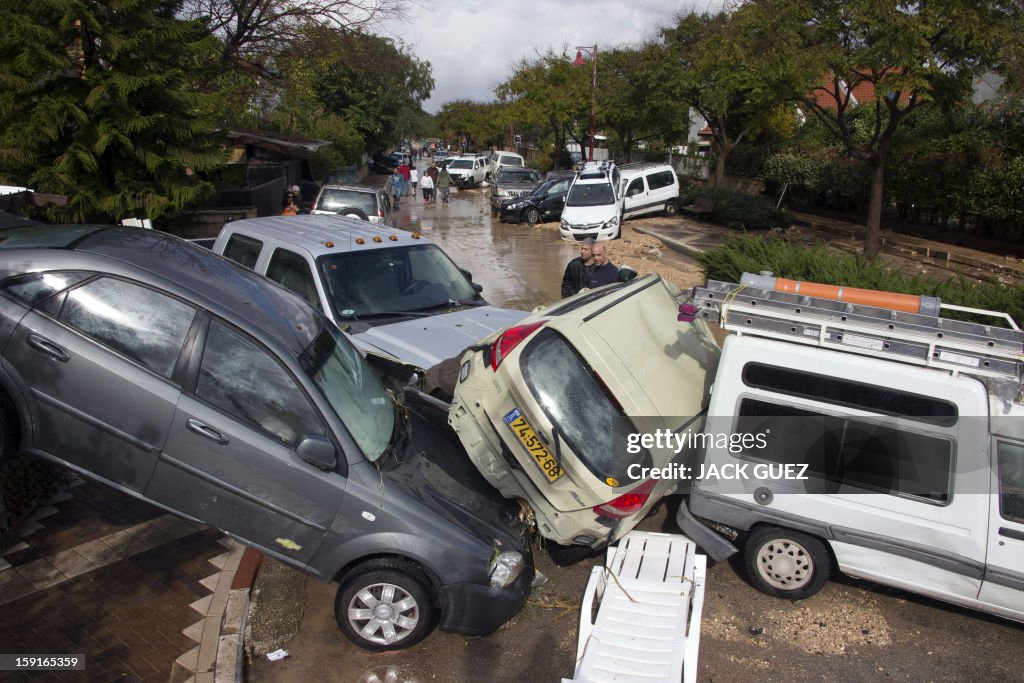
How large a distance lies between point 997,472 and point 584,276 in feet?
16.0

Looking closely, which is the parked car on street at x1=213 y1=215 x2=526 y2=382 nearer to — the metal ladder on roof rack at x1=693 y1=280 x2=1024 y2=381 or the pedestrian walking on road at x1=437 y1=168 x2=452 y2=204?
the metal ladder on roof rack at x1=693 y1=280 x2=1024 y2=381

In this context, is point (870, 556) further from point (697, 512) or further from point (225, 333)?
point (225, 333)

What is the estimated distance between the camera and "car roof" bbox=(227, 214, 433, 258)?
7.52m

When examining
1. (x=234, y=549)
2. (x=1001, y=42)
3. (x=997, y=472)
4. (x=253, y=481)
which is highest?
(x=1001, y=42)

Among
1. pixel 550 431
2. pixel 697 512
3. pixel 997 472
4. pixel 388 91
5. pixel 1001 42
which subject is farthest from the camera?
pixel 388 91

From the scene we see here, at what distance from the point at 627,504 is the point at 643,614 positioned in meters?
0.67

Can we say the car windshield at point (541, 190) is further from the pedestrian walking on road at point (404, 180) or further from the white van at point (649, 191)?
the pedestrian walking on road at point (404, 180)

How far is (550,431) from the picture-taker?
4.77 m

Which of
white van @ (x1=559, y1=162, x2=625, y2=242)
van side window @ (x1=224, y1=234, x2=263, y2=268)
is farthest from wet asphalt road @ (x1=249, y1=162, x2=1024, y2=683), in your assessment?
white van @ (x1=559, y1=162, x2=625, y2=242)

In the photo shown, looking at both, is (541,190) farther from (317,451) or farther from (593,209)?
(317,451)

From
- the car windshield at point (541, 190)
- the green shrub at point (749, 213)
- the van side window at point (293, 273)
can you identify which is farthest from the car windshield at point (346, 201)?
the green shrub at point (749, 213)

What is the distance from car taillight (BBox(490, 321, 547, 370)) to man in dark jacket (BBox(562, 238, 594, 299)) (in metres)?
3.38

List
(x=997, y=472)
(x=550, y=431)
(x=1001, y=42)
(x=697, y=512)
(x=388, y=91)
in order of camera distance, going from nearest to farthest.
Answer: (x=997, y=472) < (x=550, y=431) < (x=697, y=512) < (x=1001, y=42) < (x=388, y=91)

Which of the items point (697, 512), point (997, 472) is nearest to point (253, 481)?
point (697, 512)
